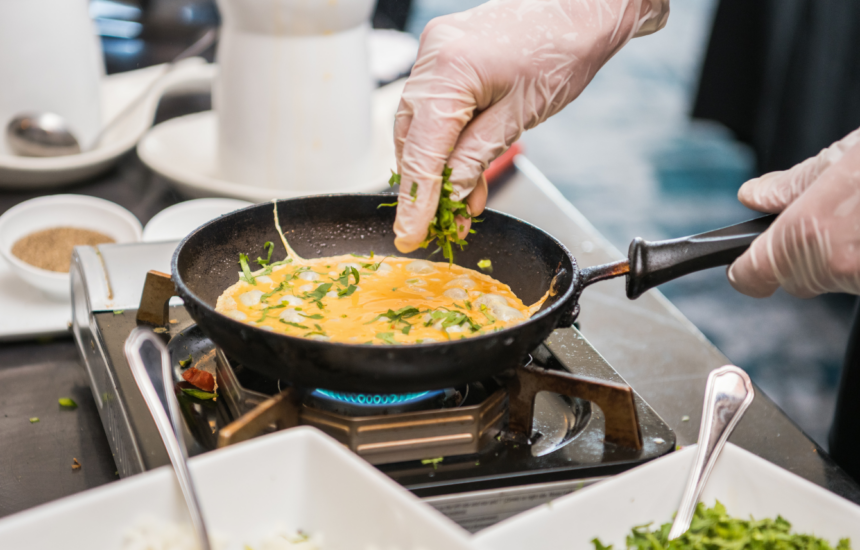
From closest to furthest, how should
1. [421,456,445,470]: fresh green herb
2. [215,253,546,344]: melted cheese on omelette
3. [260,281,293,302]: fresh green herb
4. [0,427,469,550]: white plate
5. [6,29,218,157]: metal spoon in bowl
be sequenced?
1. [0,427,469,550]: white plate
2. [421,456,445,470]: fresh green herb
3. [215,253,546,344]: melted cheese on omelette
4. [260,281,293,302]: fresh green herb
5. [6,29,218,157]: metal spoon in bowl

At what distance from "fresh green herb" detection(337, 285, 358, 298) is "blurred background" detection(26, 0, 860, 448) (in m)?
1.64

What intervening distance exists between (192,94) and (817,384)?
3194mm

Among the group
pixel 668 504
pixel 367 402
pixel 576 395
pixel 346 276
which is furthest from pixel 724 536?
pixel 346 276

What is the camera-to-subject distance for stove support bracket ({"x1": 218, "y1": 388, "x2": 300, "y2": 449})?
90 centimetres

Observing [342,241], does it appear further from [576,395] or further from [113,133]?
[113,133]

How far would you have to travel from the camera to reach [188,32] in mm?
3352

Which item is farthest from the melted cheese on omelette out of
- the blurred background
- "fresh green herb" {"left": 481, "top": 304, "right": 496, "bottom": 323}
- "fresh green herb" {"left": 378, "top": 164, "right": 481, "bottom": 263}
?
the blurred background

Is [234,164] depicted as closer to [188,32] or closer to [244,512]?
[244,512]

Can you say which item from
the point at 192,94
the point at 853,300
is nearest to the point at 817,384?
the point at 853,300

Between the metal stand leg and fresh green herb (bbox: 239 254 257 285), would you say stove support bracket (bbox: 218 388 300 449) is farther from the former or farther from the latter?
the metal stand leg

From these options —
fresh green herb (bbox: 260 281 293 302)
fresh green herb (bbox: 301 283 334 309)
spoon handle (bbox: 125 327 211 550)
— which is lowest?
fresh green herb (bbox: 260 281 293 302)

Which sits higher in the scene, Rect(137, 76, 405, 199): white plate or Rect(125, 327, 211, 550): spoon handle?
Rect(125, 327, 211, 550): spoon handle

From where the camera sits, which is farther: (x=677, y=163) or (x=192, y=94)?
(x=677, y=163)

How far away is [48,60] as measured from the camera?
6.53 feet
